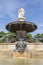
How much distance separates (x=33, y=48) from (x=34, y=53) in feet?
7.34

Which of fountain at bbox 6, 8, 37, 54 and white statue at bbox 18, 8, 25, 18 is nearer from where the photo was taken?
fountain at bbox 6, 8, 37, 54

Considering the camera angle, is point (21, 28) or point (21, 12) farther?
point (21, 12)

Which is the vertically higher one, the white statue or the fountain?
the white statue

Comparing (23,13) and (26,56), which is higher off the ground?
(23,13)

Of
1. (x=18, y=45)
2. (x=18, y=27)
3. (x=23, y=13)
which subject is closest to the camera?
(x=18, y=45)

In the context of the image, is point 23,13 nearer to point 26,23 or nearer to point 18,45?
point 26,23

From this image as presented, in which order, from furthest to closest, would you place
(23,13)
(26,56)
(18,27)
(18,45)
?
(23,13) → (18,27) → (18,45) → (26,56)

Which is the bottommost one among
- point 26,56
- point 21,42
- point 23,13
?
point 26,56

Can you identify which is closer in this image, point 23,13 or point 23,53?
point 23,53

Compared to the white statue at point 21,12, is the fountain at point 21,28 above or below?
below

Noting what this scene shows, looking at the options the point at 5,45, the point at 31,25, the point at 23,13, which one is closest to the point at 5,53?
the point at 5,45

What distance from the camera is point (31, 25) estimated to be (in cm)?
2327

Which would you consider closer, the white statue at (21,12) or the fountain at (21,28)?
the fountain at (21,28)

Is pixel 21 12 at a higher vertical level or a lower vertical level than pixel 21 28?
higher
